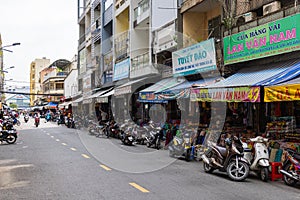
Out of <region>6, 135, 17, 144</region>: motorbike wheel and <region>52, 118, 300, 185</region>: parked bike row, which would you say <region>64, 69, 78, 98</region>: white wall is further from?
<region>52, 118, 300, 185</region>: parked bike row

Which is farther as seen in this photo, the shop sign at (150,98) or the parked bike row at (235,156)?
the shop sign at (150,98)

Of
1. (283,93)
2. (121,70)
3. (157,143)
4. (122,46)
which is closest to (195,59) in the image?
(157,143)

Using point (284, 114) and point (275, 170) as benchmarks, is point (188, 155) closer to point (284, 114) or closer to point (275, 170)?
point (284, 114)

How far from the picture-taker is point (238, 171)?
379 inches

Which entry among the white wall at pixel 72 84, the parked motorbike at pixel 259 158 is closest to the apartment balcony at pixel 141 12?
the parked motorbike at pixel 259 158

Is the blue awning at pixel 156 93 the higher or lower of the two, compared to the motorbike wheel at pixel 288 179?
higher

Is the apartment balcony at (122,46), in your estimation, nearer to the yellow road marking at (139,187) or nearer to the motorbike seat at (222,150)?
the motorbike seat at (222,150)

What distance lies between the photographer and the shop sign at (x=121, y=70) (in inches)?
1099

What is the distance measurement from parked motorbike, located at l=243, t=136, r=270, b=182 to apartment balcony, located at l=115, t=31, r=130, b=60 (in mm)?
19674

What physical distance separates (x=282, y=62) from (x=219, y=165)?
14.4ft

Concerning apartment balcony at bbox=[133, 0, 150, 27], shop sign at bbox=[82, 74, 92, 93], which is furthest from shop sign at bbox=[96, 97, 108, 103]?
shop sign at bbox=[82, 74, 92, 93]

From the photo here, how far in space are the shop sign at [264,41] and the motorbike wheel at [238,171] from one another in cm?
405

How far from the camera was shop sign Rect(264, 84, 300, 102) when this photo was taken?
9.49 metres

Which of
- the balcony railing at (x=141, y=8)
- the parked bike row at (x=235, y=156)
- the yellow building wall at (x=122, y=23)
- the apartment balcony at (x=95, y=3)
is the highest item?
the apartment balcony at (x=95, y=3)
